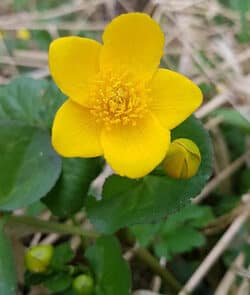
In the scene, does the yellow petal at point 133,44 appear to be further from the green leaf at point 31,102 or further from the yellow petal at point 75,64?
the green leaf at point 31,102

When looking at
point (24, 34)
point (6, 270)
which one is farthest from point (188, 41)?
point (6, 270)

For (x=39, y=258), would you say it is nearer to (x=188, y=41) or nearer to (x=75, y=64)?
(x=75, y=64)

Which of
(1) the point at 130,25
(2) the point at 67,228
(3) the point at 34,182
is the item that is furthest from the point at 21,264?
(1) the point at 130,25

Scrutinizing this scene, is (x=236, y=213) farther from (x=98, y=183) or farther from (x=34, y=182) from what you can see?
(x=34, y=182)

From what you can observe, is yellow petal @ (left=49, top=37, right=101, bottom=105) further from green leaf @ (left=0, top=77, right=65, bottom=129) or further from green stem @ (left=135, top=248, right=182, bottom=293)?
green stem @ (left=135, top=248, right=182, bottom=293)

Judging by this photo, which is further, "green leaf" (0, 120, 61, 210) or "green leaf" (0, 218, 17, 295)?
"green leaf" (0, 120, 61, 210)

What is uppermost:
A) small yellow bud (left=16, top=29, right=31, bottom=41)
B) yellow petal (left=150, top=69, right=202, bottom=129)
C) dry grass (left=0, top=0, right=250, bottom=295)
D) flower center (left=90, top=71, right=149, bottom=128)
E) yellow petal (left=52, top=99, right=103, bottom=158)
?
yellow petal (left=150, top=69, right=202, bottom=129)

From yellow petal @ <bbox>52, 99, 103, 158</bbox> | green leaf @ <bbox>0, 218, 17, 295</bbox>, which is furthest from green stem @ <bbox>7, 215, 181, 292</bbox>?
yellow petal @ <bbox>52, 99, 103, 158</bbox>

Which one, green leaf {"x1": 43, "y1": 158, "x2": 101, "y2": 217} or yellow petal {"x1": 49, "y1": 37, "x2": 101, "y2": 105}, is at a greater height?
yellow petal {"x1": 49, "y1": 37, "x2": 101, "y2": 105}
